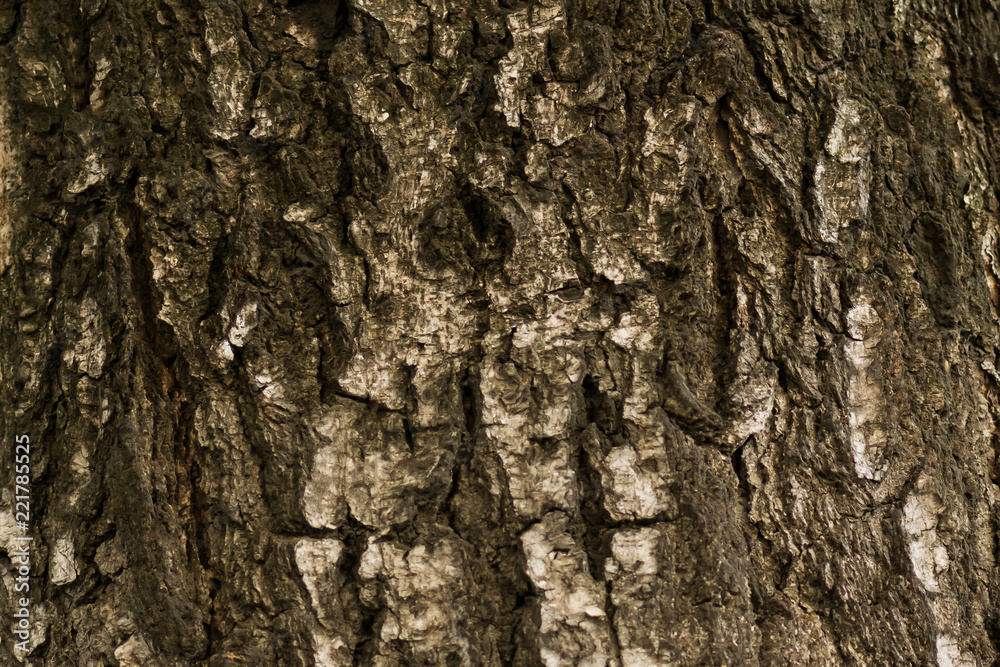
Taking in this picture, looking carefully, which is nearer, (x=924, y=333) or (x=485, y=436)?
(x=485, y=436)

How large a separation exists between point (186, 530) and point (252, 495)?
0.14m

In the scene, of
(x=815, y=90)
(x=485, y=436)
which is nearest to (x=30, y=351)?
(x=485, y=436)

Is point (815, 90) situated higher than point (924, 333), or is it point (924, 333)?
point (815, 90)

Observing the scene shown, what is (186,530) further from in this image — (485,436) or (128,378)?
(485,436)

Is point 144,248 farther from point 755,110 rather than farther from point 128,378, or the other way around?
point 755,110

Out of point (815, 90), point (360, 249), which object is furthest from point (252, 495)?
point (815, 90)

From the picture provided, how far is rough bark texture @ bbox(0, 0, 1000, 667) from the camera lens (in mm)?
1148

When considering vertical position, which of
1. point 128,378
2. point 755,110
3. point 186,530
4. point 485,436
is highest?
point 755,110

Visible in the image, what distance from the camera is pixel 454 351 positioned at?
1.18 m

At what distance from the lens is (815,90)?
131 centimetres

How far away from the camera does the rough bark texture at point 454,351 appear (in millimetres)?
1148

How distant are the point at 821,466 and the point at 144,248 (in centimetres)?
118

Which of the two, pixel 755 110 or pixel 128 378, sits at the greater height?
pixel 755 110

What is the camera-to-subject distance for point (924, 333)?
4.31 ft
